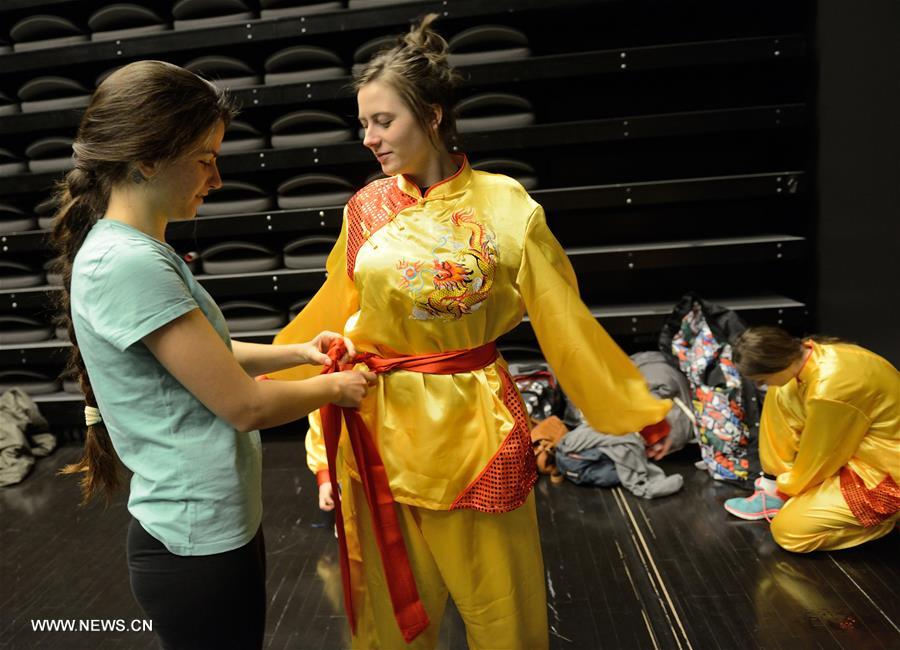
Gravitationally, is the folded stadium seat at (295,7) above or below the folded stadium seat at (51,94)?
above

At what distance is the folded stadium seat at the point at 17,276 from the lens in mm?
4406

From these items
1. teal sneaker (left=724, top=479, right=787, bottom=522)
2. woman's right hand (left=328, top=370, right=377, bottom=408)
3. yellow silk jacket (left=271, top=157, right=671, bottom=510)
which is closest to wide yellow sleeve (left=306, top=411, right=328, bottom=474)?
yellow silk jacket (left=271, top=157, right=671, bottom=510)

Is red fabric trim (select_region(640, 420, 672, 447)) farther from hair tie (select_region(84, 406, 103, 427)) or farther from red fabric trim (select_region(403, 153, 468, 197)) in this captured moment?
hair tie (select_region(84, 406, 103, 427))

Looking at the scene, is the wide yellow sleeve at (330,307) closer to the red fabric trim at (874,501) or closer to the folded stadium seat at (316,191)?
the red fabric trim at (874,501)

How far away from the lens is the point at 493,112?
3.96m

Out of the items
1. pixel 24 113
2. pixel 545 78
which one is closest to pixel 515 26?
pixel 545 78

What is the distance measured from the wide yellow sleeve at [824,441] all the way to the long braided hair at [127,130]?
228 centimetres

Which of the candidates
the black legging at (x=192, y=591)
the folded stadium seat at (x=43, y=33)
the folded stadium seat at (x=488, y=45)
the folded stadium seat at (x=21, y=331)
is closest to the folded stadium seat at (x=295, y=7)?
the folded stadium seat at (x=488, y=45)

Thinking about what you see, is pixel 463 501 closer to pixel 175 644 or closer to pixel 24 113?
pixel 175 644

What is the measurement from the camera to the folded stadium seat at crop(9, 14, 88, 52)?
4.17 m

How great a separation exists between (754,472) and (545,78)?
2.18 meters

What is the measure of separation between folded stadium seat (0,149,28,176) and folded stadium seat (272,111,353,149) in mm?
1521

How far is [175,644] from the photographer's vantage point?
3.72ft

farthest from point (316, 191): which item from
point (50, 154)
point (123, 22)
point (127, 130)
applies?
point (127, 130)
